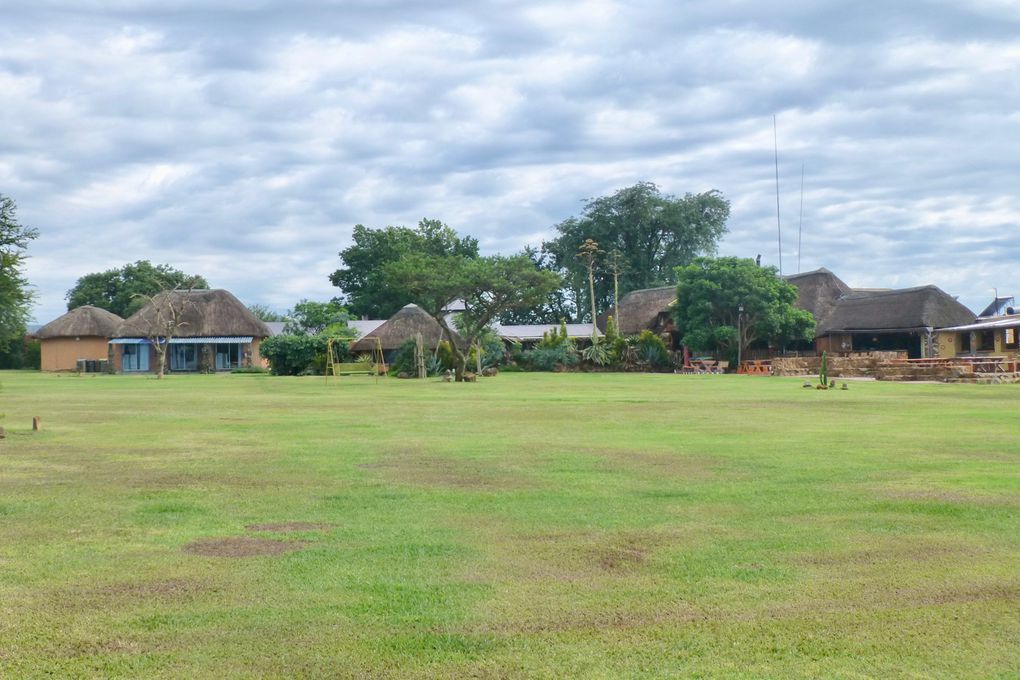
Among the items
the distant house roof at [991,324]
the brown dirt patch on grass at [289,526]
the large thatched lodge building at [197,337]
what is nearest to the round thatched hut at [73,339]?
the large thatched lodge building at [197,337]

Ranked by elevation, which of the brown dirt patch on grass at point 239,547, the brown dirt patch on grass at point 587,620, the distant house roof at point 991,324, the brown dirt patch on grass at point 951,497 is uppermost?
the distant house roof at point 991,324

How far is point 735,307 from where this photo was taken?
54.8m

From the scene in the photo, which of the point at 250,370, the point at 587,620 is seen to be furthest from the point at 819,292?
the point at 587,620

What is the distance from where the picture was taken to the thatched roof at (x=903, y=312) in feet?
171

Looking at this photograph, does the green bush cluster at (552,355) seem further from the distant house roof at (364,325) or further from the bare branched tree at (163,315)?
the bare branched tree at (163,315)

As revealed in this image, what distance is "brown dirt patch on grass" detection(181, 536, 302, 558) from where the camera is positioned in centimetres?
677

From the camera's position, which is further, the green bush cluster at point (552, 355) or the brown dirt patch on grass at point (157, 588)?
the green bush cluster at point (552, 355)

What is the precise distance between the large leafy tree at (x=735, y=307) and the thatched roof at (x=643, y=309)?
8.27m

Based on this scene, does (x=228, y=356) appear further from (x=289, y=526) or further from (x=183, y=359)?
(x=289, y=526)

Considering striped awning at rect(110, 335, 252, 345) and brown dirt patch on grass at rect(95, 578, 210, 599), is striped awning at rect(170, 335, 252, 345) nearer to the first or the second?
striped awning at rect(110, 335, 252, 345)

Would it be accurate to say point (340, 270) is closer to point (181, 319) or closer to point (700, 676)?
point (181, 319)

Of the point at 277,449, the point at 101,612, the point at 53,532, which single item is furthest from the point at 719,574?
the point at 277,449

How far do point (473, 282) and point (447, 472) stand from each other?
3008 centimetres

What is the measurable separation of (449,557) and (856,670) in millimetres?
2945
